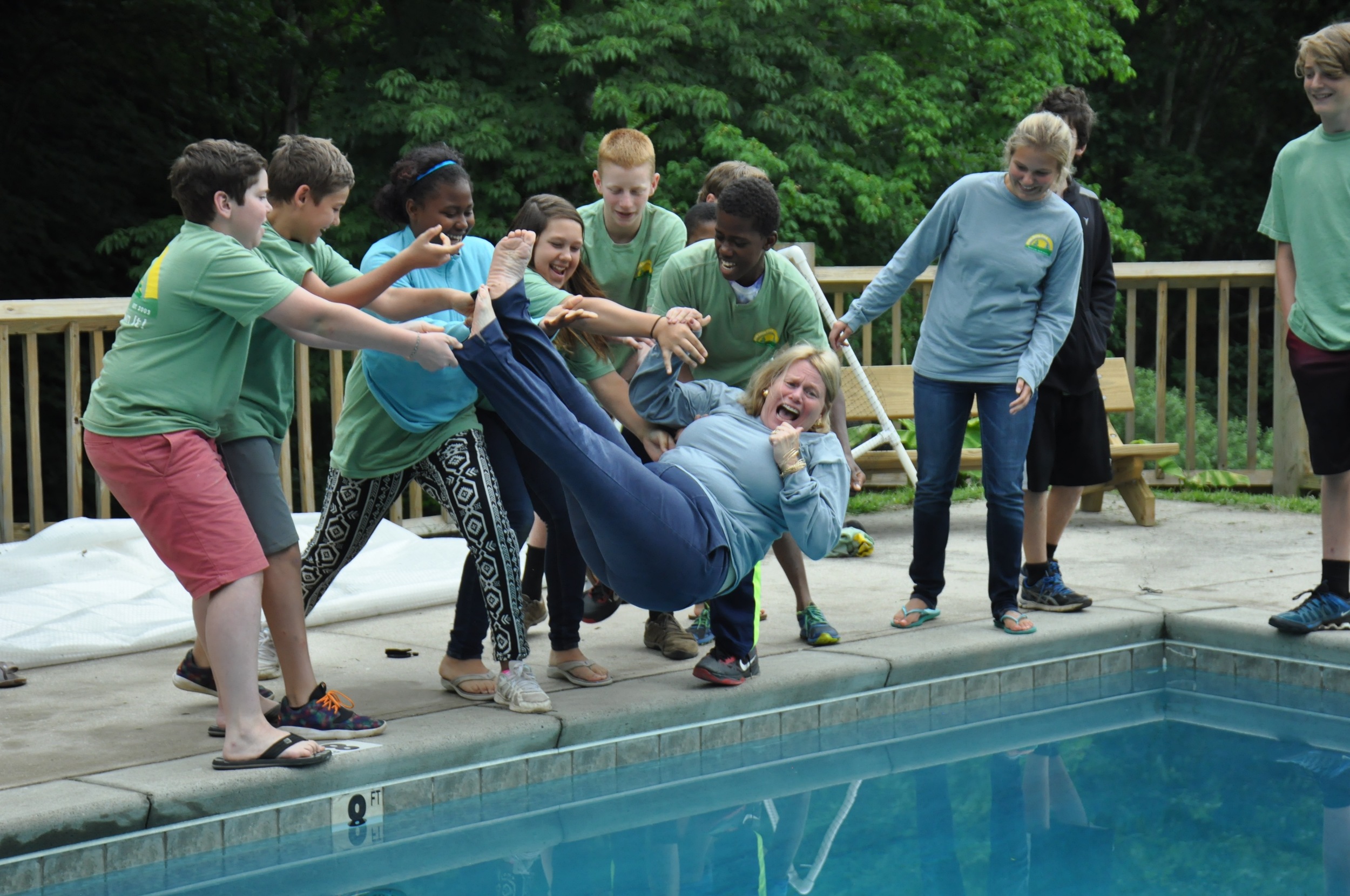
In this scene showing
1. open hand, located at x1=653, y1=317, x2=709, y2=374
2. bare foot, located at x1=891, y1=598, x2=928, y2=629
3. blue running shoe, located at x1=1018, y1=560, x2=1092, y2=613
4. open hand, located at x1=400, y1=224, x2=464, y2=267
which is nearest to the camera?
open hand, located at x1=400, y1=224, x2=464, y2=267

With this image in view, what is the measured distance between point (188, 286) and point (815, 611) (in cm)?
244

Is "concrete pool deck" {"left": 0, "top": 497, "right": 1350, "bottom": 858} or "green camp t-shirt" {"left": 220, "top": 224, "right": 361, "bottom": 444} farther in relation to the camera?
"green camp t-shirt" {"left": 220, "top": 224, "right": 361, "bottom": 444}

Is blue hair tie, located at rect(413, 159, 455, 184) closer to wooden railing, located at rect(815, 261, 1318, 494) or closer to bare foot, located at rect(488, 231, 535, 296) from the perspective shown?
bare foot, located at rect(488, 231, 535, 296)

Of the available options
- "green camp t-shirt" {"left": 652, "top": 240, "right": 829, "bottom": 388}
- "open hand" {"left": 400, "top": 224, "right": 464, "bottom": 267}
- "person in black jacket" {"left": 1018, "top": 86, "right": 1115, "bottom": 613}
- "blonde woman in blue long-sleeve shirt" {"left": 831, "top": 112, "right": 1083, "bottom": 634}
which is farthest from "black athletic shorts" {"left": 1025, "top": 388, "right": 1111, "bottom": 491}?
"open hand" {"left": 400, "top": 224, "right": 464, "bottom": 267}

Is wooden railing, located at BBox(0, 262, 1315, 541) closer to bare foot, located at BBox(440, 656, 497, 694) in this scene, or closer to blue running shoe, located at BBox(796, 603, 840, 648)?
bare foot, located at BBox(440, 656, 497, 694)

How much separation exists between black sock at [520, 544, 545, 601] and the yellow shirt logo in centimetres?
204

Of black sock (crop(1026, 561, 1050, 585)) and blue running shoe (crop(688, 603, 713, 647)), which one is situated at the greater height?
black sock (crop(1026, 561, 1050, 585))

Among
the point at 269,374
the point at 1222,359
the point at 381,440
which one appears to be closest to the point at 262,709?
the point at 381,440

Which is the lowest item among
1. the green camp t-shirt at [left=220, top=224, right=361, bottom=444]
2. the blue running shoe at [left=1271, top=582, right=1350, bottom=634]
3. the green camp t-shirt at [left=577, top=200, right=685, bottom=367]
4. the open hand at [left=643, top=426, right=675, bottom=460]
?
the blue running shoe at [left=1271, top=582, right=1350, bottom=634]

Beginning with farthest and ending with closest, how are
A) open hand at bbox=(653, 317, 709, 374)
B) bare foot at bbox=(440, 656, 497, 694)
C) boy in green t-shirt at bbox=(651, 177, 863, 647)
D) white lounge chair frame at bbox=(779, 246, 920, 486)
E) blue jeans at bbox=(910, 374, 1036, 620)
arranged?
white lounge chair frame at bbox=(779, 246, 920, 486)
blue jeans at bbox=(910, 374, 1036, 620)
boy in green t-shirt at bbox=(651, 177, 863, 647)
bare foot at bbox=(440, 656, 497, 694)
open hand at bbox=(653, 317, 709, 374)

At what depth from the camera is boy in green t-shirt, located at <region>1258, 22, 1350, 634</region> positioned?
4695 mm

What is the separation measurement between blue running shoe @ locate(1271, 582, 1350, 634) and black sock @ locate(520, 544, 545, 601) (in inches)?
101

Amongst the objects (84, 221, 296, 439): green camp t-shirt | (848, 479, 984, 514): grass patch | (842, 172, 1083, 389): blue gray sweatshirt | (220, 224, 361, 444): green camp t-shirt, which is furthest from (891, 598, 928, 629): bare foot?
(848, 479, 984, 514): grass patch

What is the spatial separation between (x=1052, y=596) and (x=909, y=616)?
0.63 meters
